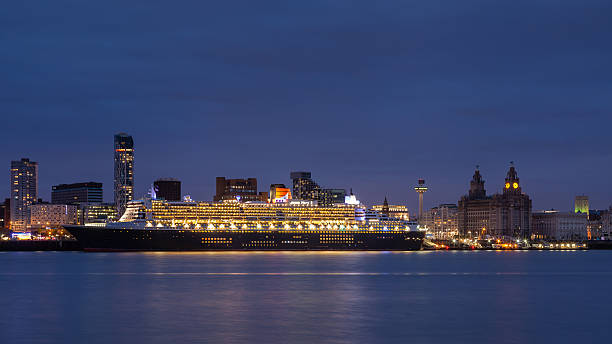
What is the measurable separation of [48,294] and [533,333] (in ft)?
123

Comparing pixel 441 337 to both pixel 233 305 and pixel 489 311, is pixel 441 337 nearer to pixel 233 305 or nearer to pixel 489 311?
pixel 489 311

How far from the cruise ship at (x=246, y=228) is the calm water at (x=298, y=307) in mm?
50630

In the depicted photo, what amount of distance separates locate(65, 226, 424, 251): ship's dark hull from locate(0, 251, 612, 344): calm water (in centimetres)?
4963

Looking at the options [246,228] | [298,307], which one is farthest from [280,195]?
[298,307]

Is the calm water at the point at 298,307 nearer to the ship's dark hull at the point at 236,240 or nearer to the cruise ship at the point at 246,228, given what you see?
the ship's dark hull at the point at 236,240

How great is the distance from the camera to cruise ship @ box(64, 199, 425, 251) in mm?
140000

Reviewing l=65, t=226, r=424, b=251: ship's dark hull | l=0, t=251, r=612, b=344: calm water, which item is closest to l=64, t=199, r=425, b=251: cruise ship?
l=65, t=226, r=424, b=251: ship's dark hull

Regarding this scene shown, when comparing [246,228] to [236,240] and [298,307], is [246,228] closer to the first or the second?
[236,240]

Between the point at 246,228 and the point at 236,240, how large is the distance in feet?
9.49

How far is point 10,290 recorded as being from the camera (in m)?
66.1

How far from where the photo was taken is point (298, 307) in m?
54.5

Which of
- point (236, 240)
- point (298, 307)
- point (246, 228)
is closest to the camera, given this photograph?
point (298, 307)

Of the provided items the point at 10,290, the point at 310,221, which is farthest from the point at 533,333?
→ the point at 310,221

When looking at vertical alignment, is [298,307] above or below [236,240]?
below
